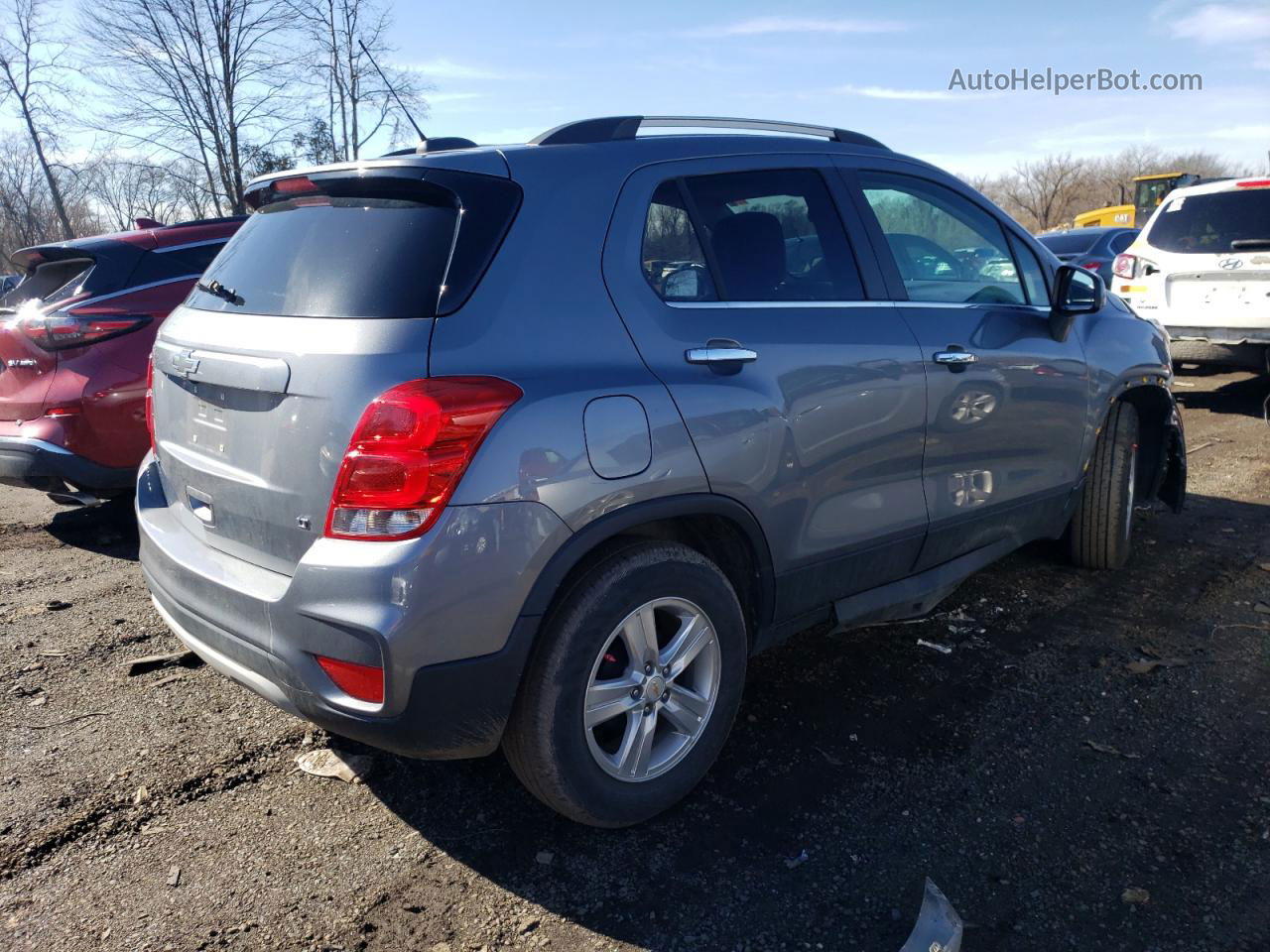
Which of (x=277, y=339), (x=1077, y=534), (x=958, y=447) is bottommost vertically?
(x=1077, y=534)

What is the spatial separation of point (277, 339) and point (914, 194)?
2430 millimetres

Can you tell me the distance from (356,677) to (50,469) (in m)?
3.57

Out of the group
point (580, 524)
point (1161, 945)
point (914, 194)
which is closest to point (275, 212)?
A: point (580, 524)

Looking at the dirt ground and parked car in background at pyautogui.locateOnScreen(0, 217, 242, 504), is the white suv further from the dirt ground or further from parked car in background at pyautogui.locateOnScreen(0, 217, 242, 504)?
parked car in background at pyautogui.locateOnScreen(0, 217, 242, 504)

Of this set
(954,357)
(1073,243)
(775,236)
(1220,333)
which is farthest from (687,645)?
(1073,243)

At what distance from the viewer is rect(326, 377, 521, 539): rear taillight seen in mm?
2152

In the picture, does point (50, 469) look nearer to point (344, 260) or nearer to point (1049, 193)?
point (344, 260)

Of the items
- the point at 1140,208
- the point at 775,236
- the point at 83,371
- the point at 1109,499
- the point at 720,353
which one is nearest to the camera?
the point at 720,353

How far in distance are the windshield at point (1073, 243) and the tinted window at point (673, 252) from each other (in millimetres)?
10947

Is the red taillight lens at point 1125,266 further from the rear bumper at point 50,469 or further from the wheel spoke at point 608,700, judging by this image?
the rear bumper at point 50,469

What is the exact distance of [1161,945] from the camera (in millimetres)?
2240

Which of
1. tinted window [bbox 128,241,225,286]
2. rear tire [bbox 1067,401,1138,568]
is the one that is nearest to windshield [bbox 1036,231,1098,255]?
rear tire [bbox 1067,401,1138,568]

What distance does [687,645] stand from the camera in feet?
8.81

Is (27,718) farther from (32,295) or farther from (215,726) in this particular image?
(32,295)
